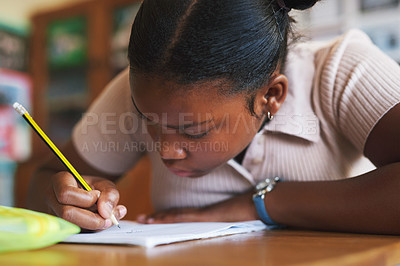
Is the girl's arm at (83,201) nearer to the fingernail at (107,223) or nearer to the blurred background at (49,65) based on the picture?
the fingernail at (107,223)

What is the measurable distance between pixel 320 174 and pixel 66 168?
46 centimetres

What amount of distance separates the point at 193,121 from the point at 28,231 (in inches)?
10.9

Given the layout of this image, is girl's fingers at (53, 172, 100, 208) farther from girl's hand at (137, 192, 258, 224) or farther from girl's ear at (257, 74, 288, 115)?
girl's ear at (257, 74, 288, 115)

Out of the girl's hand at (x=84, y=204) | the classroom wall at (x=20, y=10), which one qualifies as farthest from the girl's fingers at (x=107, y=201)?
the classroom wall at (x=20, y=10)

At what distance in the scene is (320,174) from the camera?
82 cm

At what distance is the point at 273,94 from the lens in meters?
0.75

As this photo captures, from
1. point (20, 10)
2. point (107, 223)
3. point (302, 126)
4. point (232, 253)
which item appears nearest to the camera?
point (232, 253)

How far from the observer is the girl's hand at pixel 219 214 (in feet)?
2.41

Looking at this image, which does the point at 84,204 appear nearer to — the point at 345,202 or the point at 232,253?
the point at 232,253

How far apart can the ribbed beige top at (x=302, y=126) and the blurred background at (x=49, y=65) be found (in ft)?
5.17

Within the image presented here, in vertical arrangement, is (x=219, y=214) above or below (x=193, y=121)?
below

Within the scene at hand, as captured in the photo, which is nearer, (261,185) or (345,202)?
(345,202)

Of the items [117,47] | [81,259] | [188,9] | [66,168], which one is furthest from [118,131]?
[117,47]

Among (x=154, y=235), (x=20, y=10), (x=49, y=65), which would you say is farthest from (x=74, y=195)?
(x=20, y=10)
